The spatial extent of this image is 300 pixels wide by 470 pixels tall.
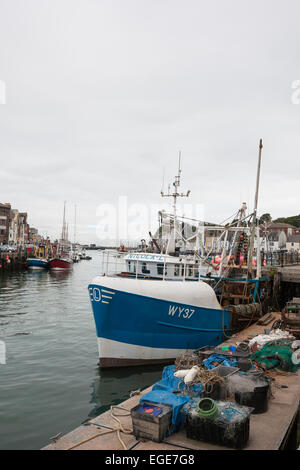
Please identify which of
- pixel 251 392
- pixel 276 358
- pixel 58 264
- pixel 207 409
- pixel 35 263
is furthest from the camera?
pixel 58 264

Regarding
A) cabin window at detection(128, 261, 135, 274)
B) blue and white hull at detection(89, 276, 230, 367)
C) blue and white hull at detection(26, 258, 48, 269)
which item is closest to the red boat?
blue and white hull at detection(26, 258, 48, 269)

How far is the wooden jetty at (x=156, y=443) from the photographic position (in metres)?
5.75

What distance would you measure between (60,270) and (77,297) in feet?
113

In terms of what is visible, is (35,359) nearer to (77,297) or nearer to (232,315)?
(232,315)

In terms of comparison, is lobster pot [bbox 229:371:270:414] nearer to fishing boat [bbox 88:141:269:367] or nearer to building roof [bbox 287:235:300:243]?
fishing boat [bbox 88:141:269:367]

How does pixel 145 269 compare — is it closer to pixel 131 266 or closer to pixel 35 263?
pixel 131 266

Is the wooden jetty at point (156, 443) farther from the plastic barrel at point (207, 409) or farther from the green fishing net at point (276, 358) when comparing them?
the green fishing net at point (276, 358)

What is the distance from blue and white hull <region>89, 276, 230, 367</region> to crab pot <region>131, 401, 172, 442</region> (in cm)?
601

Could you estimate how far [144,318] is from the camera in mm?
12195

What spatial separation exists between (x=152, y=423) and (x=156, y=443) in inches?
12.9

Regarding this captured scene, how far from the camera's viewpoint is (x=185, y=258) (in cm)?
1455

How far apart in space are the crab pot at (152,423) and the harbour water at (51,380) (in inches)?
123

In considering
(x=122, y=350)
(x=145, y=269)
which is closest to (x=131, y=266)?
(x=145, y=269)

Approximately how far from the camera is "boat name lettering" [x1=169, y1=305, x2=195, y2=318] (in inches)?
491
